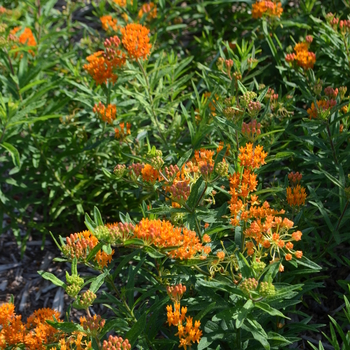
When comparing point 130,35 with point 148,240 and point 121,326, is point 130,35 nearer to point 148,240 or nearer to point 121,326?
point 148,240

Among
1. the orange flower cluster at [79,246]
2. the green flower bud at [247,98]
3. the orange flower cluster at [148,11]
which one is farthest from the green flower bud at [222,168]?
the orange flower cluster at [148,11]

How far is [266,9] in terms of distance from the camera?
4.12 m

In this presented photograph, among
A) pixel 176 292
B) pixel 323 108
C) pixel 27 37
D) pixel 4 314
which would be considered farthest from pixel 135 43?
pixel 4 314

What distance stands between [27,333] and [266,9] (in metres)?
3.01

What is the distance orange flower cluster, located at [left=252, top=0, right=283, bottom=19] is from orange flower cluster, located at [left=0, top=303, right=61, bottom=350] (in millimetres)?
2820

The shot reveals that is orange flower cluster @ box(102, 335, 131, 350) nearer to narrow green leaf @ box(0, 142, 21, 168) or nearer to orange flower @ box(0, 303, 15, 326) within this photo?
orange flower @ box(0, 303, 15, 326)

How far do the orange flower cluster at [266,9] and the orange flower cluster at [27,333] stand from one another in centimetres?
282

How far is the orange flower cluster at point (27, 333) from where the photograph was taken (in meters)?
2.59

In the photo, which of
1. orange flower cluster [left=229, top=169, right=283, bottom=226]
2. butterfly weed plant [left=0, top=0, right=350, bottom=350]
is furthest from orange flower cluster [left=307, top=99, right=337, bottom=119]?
orange flower cluster [left=229, top=169, right=283, bottom=226]

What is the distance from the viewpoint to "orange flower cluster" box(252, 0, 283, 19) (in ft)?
13.4

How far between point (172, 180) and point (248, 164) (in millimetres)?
402

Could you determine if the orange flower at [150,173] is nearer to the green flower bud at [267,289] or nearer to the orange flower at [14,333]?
the green flower bud at [267,289]

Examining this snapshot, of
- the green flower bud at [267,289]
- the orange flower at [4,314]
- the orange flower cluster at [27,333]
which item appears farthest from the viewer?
the orange flower at [4,314]

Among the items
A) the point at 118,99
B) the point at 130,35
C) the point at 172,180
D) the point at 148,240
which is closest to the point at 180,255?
the point at 148,240
